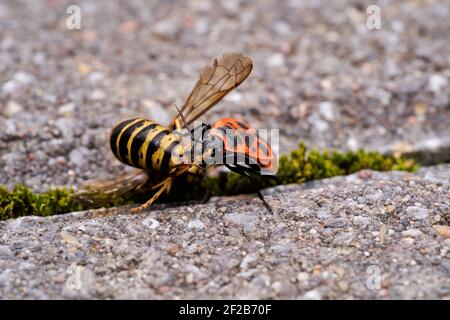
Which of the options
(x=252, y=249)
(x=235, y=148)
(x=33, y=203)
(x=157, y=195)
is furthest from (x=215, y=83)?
(x=33, y=203)

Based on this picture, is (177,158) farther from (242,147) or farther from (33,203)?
(33,203)

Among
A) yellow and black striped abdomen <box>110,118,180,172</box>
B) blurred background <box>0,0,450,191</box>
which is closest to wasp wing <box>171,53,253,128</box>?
yellow and black striped abdomen <box>110,118,180,172</box>

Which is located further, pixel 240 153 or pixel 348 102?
pixel 348 102

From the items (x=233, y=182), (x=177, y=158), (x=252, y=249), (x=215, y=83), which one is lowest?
(x=252, y=249)

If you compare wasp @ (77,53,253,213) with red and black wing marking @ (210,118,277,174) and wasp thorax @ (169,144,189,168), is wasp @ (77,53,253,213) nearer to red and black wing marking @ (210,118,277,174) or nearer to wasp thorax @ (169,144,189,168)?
wasp thorax @ (169,144,189,168)

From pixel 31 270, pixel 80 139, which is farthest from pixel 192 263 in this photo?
pixel 80 139

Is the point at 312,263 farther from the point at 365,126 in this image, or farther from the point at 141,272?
the point at 365,126

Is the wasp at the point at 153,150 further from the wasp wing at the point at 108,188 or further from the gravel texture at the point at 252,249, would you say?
the gravel texture at the point at 252,249

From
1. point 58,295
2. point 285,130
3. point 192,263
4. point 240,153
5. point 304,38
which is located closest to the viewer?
point 58,295
